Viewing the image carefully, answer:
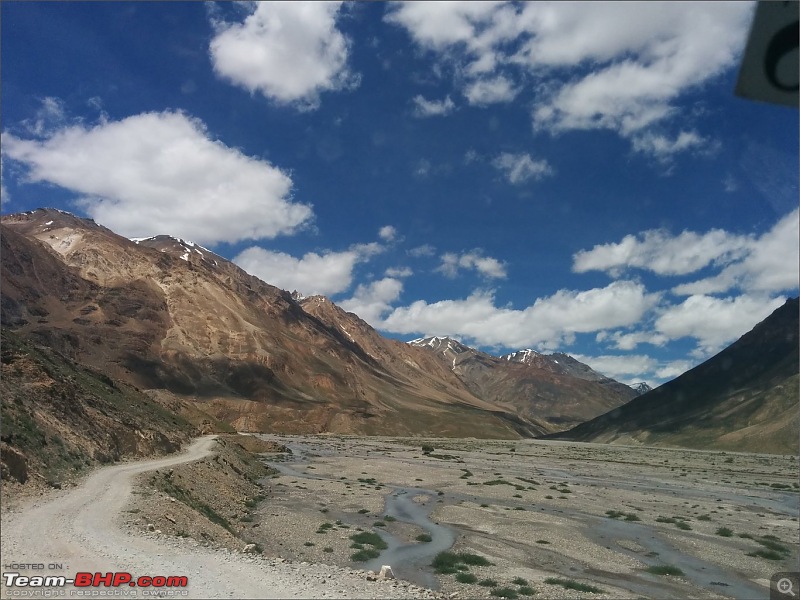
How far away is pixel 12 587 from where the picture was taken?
41.3ft

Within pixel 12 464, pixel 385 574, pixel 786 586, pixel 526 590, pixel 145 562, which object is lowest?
pixel 526 590

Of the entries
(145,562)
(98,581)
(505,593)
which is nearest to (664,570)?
(505,593)

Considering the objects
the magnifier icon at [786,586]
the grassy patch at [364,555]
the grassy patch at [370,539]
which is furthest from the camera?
the grassy patch at [370,539]

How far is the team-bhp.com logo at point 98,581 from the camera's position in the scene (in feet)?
42.3

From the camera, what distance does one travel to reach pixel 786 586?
23.4 meters

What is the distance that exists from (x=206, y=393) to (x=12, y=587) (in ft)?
599

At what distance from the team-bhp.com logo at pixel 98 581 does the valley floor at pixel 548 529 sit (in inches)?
423

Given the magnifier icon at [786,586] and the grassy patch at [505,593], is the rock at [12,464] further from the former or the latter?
the magnifier icon at [786,586]

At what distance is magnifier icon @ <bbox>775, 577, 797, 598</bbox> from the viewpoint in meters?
21.8

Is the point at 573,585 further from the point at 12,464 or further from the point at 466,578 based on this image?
the point at 12,464

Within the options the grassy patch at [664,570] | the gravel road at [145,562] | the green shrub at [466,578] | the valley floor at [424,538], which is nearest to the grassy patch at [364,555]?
the valley floor at [424,538]

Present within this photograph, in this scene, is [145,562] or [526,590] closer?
[145,562]

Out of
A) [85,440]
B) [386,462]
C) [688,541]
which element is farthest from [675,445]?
[85,440]

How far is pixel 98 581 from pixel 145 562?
2.11m
